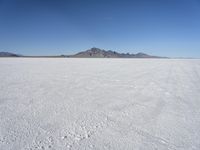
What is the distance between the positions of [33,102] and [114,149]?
2.99 m

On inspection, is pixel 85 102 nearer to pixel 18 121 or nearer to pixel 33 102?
pixel 33 102

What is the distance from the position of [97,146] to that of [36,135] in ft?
3.53

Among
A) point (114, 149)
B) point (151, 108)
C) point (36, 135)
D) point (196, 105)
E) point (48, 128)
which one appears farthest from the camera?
point (196, 105)

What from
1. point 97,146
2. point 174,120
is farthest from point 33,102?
point 174,120

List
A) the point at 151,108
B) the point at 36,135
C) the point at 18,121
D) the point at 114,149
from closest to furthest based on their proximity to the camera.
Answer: the point at 114,149 < the point at 36,135 < the point at 18,121 < the point at 151,108

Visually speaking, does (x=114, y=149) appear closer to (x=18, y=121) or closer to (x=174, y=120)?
(x=174, y=120)

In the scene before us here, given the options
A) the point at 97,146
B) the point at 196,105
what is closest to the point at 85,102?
the point at 97,146

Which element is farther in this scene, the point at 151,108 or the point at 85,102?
the point at 85,102

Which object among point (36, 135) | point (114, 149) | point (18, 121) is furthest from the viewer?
point (18, 121)

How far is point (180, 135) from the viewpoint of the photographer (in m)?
2.68

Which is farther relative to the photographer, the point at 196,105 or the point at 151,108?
the point at 196,105

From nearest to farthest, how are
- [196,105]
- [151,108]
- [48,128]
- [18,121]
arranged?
1. [48,128]
2. [18,121]
3. [151,108]
4. [196,105]

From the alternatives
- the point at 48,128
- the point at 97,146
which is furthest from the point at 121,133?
the point at 48,128

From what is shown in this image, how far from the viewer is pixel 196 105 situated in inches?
167
